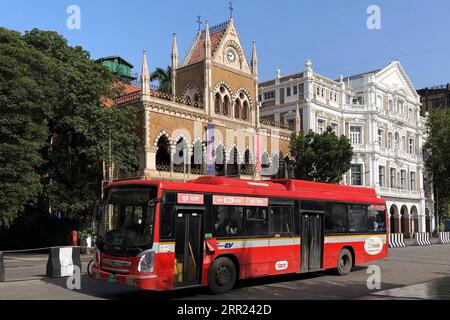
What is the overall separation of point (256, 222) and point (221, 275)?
1.86 m

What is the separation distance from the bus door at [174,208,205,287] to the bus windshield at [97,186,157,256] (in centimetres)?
76

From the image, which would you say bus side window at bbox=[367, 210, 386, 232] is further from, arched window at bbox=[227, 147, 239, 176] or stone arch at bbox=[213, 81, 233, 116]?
stone arch at bbox=[213, 81, 233, 116]

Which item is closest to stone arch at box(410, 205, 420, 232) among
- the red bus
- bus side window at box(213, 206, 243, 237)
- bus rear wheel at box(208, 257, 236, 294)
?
the red bus

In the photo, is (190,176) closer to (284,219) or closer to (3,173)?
(3,173)

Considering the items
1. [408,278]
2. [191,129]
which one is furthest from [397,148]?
[408,278]

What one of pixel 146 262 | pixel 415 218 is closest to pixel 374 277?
pixel 146 262

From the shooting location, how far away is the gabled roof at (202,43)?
3650 centimetres

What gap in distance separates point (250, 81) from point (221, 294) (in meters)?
28.1

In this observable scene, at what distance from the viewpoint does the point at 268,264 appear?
13.6 meters

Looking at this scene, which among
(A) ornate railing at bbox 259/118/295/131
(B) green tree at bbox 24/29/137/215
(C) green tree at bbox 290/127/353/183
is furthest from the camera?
(A) ornate railing at bbox 259/118/295/131

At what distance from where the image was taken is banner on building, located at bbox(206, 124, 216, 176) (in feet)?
110

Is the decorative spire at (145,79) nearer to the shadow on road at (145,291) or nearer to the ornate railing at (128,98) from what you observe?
the ornate railing at (128,98)

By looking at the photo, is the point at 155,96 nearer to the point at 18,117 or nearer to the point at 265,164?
the point at 18,117

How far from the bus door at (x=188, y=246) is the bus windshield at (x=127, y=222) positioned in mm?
757
